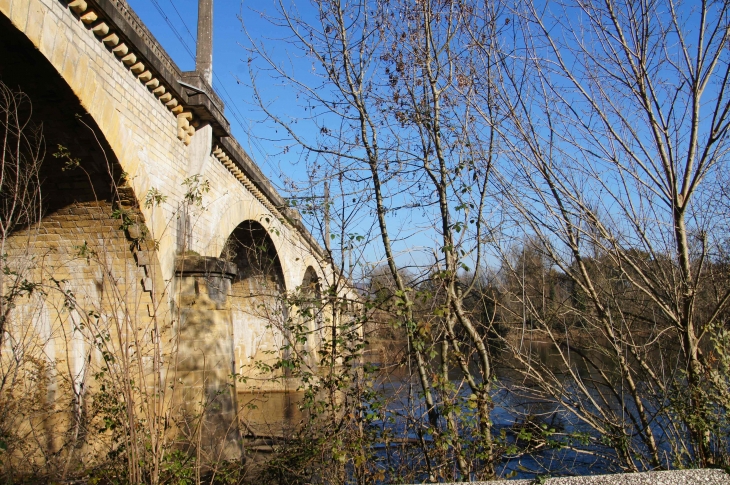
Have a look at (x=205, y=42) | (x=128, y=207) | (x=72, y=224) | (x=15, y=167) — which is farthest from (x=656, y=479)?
(x=205, y=42)

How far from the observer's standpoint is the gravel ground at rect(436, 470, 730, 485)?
8.66 feet

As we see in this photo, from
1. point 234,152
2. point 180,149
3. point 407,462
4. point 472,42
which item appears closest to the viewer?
point 407,462

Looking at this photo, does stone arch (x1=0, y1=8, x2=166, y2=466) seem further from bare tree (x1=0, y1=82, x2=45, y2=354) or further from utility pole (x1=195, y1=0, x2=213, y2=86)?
utility pole (x1=195, y1=0, x2=213, y2=86)

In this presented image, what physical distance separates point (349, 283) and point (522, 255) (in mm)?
1223

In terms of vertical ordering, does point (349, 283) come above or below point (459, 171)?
below

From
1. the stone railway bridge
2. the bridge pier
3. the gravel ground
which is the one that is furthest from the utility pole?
the gravel ground

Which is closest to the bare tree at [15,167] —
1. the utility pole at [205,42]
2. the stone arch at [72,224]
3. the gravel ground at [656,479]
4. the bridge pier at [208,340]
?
the stone arch at [72,224]

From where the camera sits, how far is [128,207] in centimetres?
560

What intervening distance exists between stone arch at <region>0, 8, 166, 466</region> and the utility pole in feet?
8.61

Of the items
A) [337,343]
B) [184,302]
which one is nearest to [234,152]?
[184,302]

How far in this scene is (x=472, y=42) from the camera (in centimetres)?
381

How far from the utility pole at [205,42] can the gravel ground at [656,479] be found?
659 cm

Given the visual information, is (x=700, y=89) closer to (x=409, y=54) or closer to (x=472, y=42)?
(x=472, y=42)

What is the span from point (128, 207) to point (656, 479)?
16.4 feet
